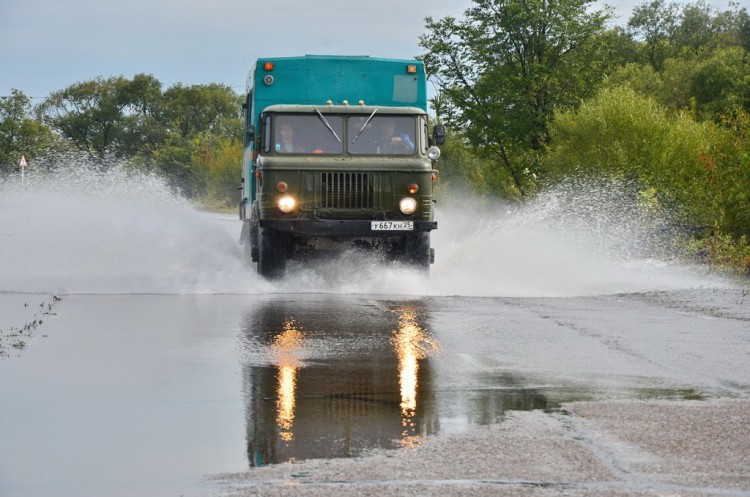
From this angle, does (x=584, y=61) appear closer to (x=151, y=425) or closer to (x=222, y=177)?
(x=151, y=425)

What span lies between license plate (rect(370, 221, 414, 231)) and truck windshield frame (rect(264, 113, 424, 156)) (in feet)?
3.64

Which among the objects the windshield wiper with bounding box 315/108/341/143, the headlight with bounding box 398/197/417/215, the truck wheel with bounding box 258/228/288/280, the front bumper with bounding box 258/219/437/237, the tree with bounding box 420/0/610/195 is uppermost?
the tree with bounding box 420/0/610/195

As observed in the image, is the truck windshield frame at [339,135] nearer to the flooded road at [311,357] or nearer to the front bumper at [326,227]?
the front bumper at [326,227]

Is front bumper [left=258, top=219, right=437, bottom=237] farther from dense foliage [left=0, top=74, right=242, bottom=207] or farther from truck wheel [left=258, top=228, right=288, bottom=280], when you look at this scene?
dense foliage [left=0, top=74, right=242, bottom=207]

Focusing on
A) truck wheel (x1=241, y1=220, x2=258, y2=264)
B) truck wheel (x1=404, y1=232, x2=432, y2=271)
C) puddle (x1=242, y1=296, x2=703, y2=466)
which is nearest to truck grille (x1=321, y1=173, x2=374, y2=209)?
truck wheel (x1=404, y1=232, x2=432, y2=271)

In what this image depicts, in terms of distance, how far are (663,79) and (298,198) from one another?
2353 inches

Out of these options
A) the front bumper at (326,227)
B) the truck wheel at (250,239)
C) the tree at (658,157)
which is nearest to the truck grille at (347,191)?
the front bumper at (326,227)

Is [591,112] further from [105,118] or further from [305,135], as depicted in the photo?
[105,118]

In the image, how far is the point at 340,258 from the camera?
1953 cm

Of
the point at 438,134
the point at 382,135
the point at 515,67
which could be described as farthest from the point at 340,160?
the point at 515,67

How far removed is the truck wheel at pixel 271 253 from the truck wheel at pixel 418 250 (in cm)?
174

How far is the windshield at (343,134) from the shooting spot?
62.8ft

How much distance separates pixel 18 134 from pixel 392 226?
102 meters

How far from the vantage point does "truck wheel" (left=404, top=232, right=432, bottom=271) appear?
1922 centimetres
